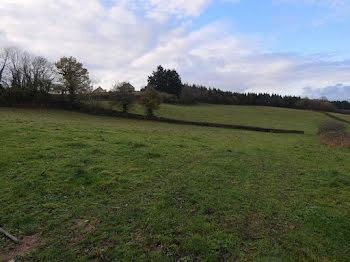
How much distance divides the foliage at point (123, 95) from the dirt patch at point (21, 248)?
42.8 m

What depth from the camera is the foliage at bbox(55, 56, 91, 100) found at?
47.1 meters

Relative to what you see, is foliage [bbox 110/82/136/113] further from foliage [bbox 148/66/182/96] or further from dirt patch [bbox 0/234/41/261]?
dirt patch [bbox 0/234/41/261]

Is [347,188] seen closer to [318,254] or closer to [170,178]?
[318,254]

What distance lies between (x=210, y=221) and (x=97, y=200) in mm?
3481

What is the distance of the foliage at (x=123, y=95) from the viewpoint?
45281 mm

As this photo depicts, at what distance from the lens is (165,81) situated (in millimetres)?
78500

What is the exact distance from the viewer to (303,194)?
24.7 feet

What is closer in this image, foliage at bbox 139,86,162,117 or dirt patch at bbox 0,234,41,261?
dirt patch at bbox 0,234,41,261

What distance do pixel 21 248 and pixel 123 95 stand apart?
43182 millimetres

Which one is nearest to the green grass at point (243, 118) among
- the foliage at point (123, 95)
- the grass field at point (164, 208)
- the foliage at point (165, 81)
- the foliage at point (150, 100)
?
the foliage at point (123, 95)

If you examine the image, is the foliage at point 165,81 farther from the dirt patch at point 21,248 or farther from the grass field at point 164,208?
the dirt patch at point 21,248

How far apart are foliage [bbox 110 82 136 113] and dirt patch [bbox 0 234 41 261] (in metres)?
42.8

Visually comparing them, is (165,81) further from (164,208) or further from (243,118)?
(164,208)

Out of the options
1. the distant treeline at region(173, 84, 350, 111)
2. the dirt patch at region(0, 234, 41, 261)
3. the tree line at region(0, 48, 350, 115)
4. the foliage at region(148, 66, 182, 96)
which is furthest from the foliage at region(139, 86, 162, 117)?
the dirt patch at region(0, 234, 41, 261)
